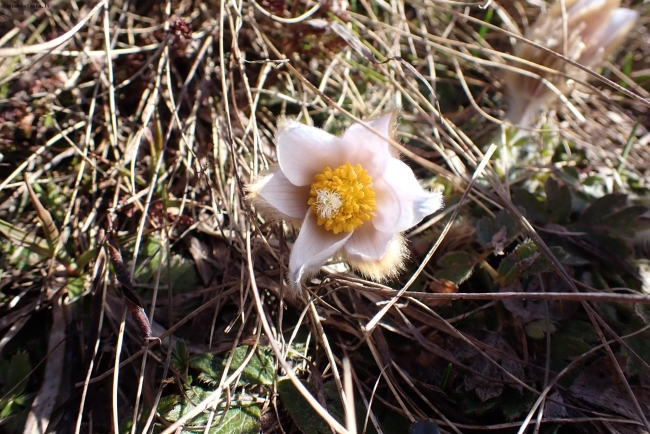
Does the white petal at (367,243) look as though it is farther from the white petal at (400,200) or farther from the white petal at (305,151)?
the white petal at (305,151)

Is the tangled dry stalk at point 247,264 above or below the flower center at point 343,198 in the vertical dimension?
below

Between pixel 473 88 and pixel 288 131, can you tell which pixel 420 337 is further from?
pixel 473 88

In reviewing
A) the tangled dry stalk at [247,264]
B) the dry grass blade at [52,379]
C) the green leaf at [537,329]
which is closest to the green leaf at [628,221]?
the tangled dry stalk at [247,264]

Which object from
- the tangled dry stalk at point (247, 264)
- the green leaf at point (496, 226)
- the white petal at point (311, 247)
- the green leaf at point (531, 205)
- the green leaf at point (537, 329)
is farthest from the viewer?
the green leaf at point (531, 205)

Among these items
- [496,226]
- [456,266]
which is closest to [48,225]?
[456,266]

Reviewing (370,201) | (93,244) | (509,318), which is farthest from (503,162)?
(93,244)

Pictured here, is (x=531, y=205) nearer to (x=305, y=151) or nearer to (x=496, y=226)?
(x=496, y=226)
